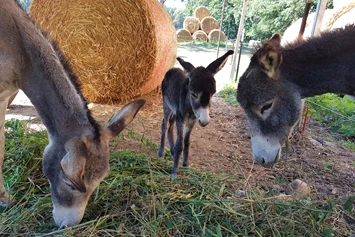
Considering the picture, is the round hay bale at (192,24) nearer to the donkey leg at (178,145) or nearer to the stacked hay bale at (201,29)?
the stacked hay bale at (201,29)

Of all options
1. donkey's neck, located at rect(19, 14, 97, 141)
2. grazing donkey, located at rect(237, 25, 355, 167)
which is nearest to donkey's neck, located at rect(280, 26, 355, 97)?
grazing donkey, located at rect(237, 25, 355, 167)

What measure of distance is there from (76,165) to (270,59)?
1800mm

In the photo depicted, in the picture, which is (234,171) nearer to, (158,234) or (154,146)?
(154,146)

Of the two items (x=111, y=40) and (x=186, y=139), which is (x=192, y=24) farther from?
(x=186, y=139)

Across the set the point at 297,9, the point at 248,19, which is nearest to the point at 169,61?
the point at 297,9

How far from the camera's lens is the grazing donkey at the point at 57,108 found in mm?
2148

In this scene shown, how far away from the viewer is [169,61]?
23.7 feet

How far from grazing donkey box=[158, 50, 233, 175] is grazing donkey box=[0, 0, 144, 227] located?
48.8 inches

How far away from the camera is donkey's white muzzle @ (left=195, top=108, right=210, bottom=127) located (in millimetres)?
3557

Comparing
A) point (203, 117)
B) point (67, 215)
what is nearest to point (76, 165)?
point (67, 215)

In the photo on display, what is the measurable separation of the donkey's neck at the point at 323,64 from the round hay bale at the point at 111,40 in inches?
160

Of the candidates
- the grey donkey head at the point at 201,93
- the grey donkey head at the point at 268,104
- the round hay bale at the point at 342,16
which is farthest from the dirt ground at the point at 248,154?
the round hay bale at the point at 342,16

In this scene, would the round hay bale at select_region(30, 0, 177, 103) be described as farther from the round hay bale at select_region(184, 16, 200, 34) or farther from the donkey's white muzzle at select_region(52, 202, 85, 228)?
the round hay bale at select_region(184, 16, 200, 34)

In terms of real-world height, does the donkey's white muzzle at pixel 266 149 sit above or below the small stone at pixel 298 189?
above
